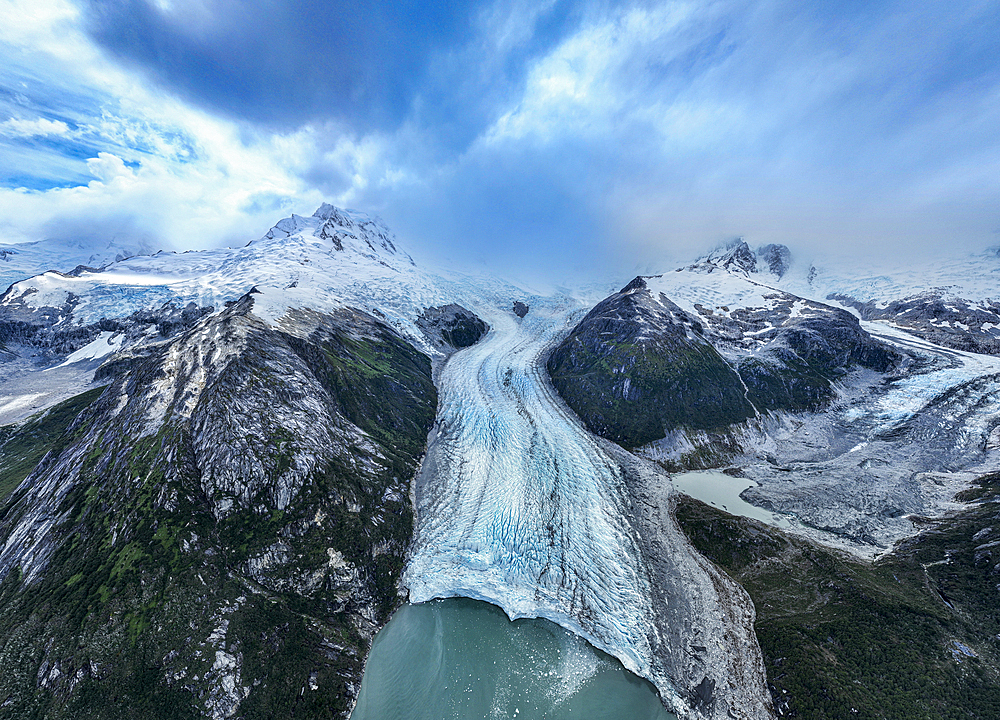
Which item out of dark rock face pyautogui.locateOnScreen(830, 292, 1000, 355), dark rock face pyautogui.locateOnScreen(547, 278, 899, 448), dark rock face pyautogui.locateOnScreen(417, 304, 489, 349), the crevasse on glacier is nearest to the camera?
→ the crevasse on glacier

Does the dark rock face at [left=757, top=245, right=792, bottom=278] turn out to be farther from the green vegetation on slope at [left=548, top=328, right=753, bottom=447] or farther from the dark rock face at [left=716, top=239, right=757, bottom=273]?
the green vegetation on slope at [left=548, top=328, right=753, bottom=447]

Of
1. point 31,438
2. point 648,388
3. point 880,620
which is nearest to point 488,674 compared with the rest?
point 880,620

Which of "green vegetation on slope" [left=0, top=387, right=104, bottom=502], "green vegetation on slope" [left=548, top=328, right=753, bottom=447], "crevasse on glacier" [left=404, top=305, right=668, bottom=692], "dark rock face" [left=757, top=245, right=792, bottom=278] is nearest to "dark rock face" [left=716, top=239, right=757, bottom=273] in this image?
"dark rock face" [left=757, top=245, right=792, bottom=278]

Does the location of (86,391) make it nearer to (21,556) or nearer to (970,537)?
(21,556)

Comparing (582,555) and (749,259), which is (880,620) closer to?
(582,555)

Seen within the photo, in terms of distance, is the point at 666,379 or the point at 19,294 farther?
the point at 19,294

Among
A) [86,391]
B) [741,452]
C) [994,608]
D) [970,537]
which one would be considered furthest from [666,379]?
[86,391]
